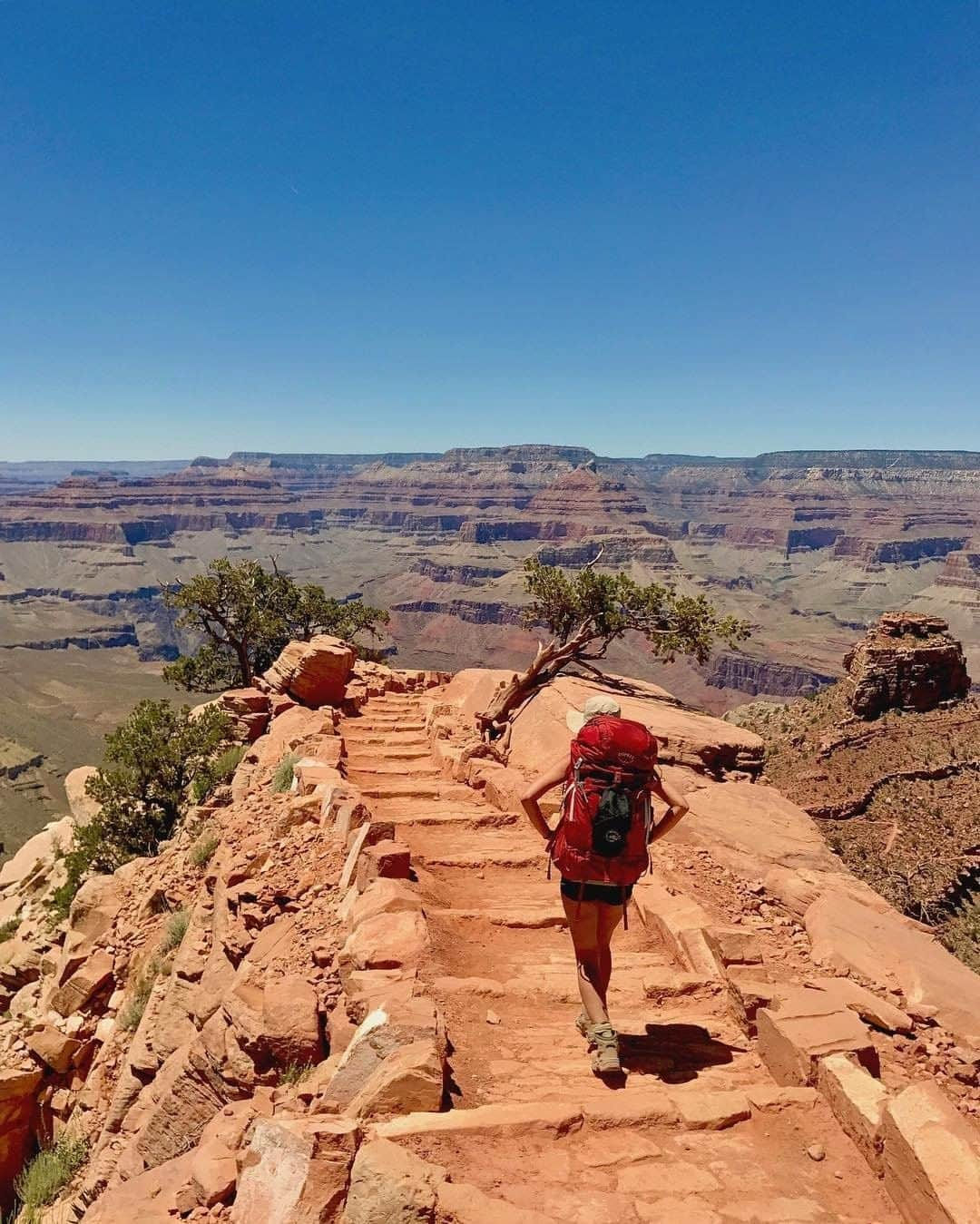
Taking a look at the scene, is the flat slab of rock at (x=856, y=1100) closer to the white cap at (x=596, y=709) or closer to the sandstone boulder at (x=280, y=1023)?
the white cap at (x=596, y=709)

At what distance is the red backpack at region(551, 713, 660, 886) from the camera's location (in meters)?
6.66

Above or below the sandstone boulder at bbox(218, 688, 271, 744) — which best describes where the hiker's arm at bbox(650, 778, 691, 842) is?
above

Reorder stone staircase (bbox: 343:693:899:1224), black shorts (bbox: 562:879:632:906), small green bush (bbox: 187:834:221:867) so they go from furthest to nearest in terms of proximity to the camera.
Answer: small green bush (bbox: 187:834:221:867) < black shorts (bbox: 562:879:632:906) < stone staircase (bbox: 343:693:899:1224)

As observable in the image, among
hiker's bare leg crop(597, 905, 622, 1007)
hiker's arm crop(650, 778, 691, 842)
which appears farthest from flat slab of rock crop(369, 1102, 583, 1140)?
hiker's arm crop(650, 778, 691, 842)

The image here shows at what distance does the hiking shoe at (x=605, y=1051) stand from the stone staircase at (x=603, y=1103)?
A: 160 millimetres

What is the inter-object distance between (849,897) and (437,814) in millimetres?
6683

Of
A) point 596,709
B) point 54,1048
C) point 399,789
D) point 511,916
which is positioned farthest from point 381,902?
point 54,1048

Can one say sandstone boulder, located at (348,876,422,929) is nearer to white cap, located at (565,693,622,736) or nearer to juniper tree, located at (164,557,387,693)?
white cap, located at (565,693,622,736)

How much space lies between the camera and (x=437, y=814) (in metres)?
13.8

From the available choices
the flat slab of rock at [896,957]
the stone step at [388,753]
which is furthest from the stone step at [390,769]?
the flat slab of rock at [896,957]

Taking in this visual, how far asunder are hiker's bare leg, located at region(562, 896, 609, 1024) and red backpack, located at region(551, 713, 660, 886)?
35 centimetres

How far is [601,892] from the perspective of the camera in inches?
274

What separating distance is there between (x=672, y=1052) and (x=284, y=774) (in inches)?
364

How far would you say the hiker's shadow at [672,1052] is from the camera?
22.3ft
